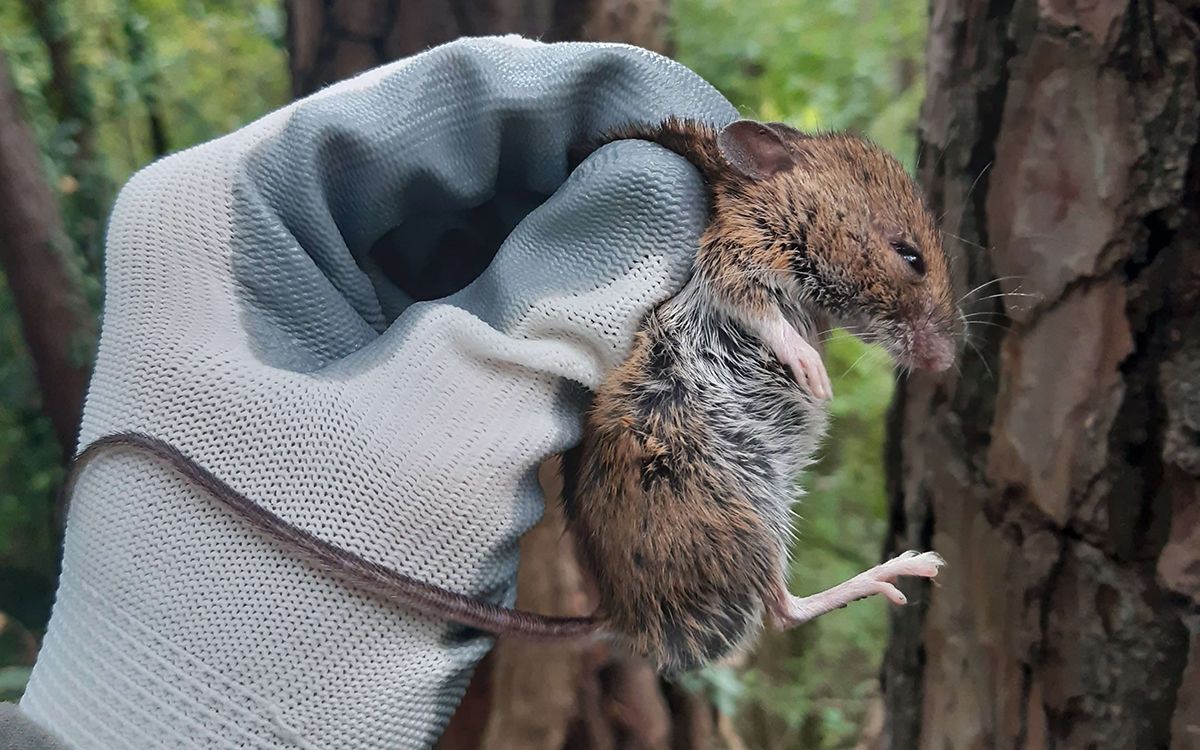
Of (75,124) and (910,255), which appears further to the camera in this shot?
(75,124)

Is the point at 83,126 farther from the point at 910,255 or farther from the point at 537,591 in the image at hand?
the point at 910,255

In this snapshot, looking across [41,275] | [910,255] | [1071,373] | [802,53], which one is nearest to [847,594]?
[910,255]

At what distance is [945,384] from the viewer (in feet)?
4.67

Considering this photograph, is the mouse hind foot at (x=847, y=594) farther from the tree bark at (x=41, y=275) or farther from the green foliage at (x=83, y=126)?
the tree bark at (x=41, y=275)

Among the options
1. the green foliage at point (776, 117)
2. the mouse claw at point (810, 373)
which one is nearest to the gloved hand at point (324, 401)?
the mouse claw at point (810, 373)

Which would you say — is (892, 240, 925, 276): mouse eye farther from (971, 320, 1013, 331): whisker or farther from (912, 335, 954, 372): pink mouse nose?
(971, 320, 1013, 331): whisker

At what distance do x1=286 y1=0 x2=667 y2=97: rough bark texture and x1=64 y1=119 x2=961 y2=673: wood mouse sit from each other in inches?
34.4

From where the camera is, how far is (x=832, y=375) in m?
2.45

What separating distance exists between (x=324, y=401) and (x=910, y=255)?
28.1 inches

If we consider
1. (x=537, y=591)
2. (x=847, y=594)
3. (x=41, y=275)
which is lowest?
(x=537, y=591)

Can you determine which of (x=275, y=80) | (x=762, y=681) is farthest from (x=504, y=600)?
(x=275, y=80)

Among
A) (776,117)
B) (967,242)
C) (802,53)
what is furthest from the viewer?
(802,53)

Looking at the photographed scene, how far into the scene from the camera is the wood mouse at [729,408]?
35.8 inches

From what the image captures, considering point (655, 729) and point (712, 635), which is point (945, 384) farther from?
point (655, 729)
